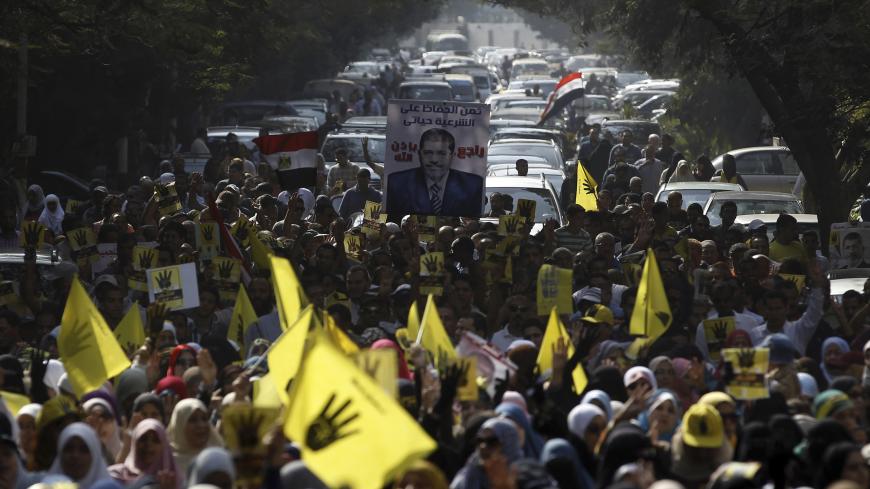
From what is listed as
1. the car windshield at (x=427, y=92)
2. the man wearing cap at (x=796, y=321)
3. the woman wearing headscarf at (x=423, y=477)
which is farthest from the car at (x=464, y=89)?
the woman wearing headscarf at (x=423, y=477)

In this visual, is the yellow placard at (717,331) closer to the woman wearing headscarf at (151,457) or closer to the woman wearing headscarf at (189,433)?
the woman wearing headscarf at (189,433)

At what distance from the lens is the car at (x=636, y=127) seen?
3493 cm

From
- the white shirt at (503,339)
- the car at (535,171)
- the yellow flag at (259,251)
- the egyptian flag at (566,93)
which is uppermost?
the egyptian flag at (566,93)

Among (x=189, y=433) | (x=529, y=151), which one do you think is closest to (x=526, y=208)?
(x=189, y=433)

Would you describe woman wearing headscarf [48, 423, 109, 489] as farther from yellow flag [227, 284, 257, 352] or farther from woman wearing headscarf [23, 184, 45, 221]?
woman wearing headscarf [23, 184, 45, 221]

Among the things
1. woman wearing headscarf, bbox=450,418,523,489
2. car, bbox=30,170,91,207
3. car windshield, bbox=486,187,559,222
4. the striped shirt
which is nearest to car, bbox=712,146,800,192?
car windshield, bbox=486,187,559,222

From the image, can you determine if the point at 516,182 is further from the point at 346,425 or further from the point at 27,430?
the point at 346,425

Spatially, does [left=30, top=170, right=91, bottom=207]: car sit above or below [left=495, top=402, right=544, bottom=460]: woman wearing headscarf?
above

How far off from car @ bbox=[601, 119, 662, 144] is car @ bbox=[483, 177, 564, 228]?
14188mm

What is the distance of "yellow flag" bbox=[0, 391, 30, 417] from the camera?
991cm

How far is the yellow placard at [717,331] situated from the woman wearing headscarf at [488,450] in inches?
141

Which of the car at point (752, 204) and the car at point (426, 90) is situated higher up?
the car at point (426, 90)

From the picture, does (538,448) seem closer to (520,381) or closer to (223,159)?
(520,381)

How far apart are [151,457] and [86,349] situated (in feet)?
6.90
